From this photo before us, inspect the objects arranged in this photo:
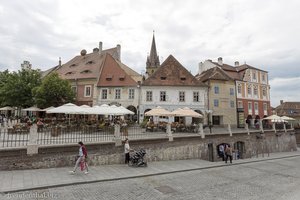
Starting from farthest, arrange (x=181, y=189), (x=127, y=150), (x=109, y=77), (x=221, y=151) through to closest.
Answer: (x=109, y=77) < (x=221, y=151) < (x=127, y=150) < (x=181, y=189)

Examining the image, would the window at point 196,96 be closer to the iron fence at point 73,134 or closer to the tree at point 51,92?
the tree at point 51,92

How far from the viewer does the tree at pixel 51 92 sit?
26719mm

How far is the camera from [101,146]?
1284 centimetres

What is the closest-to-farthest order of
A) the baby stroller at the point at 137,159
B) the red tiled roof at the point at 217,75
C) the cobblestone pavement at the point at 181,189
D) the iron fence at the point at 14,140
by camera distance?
1. the cobblestone pavement at the point at 181,189
2. the iron fence at the point at 14,140
3. the baby stroller at the point at 137,159
4. the red tiled roof at the point at 217,75

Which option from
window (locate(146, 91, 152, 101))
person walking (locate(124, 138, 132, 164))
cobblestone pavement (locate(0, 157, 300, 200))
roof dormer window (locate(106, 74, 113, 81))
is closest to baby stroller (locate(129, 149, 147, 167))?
person walking (locate(124, 138, 132, 164))

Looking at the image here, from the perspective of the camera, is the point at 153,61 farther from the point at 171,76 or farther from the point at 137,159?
the point at 137,159

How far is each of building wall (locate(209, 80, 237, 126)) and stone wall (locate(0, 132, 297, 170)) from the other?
26.3ft

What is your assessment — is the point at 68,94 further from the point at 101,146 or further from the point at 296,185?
the point at 296,185

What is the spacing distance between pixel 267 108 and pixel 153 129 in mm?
29924

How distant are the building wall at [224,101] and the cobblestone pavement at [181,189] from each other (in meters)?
20.9

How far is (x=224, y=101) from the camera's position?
33.9 metres

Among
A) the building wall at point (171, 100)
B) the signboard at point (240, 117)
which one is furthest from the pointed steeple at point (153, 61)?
the signboard at point (240, 117)

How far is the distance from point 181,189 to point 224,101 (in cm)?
2698

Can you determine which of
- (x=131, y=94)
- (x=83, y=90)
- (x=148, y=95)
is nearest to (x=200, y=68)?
(x=148, y=95)
